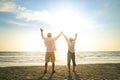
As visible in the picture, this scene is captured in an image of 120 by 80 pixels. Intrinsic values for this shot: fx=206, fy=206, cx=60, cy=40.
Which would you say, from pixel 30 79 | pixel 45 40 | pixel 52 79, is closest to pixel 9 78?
pixel 30 79

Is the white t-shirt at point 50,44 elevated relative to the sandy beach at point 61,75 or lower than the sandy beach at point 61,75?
elevated

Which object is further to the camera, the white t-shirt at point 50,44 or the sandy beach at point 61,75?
the white t-shirt at point 50,44

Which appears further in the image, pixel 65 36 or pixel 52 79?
pixel 65 36

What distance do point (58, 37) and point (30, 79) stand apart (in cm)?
332

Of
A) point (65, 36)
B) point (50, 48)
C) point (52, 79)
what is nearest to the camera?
point (52, 79)

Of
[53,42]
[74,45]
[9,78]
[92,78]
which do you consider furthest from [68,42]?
[9,78]

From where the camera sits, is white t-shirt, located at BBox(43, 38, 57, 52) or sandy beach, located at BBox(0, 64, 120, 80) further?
white t-shirt, located at BBox(43, 38, 57, 52)

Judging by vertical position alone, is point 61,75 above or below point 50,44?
below

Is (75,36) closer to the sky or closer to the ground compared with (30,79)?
closer to the sky

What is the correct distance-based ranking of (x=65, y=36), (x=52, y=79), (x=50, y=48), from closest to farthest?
1. (x=52, y=79)
2. (x=50, y=48)
3. (x=65, y=36)

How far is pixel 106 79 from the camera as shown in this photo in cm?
1067

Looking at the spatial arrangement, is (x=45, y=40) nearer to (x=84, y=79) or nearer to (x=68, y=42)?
(x=68, y=42)

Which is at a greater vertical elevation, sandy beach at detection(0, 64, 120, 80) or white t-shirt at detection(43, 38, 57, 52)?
white t-shirt at detection(43, 38, 57, 52)

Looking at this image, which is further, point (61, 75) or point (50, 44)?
point (50, 44)
